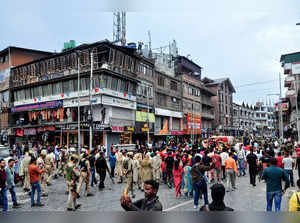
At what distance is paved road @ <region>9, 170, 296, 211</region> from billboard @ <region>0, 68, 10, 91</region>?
112 feet

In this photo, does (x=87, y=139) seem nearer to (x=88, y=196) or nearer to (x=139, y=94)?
(x=139, y=94)

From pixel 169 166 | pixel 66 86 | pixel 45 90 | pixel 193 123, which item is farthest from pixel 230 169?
pixel 193 123

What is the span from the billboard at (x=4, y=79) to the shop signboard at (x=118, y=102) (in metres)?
20.9

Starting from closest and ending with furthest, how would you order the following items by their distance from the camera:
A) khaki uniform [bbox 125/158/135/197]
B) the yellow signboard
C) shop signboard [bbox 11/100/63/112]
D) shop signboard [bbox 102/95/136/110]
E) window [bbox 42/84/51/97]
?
khaki uniform [bbox 125/158/135/197] < shop signboard [bbox 102/95/136/110] < shop signboard [bbox 11/100/63/112] < window [bbox 42/84/51/97] < the yellow signboard

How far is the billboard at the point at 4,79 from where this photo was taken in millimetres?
40250

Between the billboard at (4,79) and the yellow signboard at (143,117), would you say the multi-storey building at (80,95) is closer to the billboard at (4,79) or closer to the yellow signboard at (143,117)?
the yellow signboard at (143,117)

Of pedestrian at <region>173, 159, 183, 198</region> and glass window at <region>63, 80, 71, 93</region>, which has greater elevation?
glass window at <region>63, 80, 71, 93</region>

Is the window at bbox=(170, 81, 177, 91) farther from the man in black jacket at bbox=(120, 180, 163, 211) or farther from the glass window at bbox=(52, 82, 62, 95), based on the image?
the man in black jacket at bbox=(120, 180, 163, 211)

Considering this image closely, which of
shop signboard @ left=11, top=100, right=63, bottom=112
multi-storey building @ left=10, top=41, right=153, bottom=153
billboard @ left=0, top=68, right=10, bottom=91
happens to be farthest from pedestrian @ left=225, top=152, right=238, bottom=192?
billboard @ left=0, top=68, right=10, bottom=91

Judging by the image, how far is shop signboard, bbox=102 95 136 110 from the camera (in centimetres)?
2908

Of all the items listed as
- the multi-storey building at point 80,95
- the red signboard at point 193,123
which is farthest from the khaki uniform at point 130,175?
the red signboard at point 193,123

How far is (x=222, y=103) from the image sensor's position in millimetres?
72125

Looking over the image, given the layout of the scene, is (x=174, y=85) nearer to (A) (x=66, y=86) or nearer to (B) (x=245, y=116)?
(A) (x=66, y=86)

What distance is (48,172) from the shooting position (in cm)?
1217
